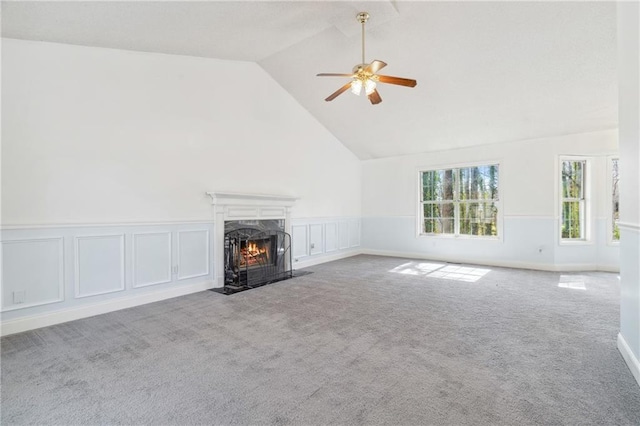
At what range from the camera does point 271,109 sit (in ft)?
18.5

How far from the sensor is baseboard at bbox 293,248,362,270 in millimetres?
Answer: 6238

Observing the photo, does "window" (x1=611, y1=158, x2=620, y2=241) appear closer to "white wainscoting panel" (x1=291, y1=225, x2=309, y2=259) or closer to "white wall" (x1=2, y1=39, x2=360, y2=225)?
"white wainscoting panel" (x1=291, y1=225, x2=309, y2=259)

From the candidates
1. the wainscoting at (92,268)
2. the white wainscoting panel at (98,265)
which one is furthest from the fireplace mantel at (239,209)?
the white wainscoting panel at (98,265)

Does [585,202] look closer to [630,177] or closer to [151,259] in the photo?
[630,177]

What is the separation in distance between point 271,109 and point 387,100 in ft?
6.85

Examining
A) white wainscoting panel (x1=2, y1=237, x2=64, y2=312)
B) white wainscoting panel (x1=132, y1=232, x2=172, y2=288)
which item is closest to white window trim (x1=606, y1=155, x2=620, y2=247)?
white wainscoting panel (x1=132, y1=232, x2=172, y2=288)

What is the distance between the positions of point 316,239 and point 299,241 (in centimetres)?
54

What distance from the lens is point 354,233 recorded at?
26.0 ft

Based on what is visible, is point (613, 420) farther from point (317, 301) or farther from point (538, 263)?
point (538, 263)

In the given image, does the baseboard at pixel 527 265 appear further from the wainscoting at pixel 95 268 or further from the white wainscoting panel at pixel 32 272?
the white wainscoting panel at pixel 32 272

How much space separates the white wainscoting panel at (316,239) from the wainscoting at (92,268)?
248cm

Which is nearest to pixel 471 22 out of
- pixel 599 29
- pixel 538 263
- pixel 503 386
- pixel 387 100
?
pixel 599 29

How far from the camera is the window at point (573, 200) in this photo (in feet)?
19.5

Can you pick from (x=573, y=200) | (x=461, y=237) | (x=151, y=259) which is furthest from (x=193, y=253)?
(x=573, y=200)
